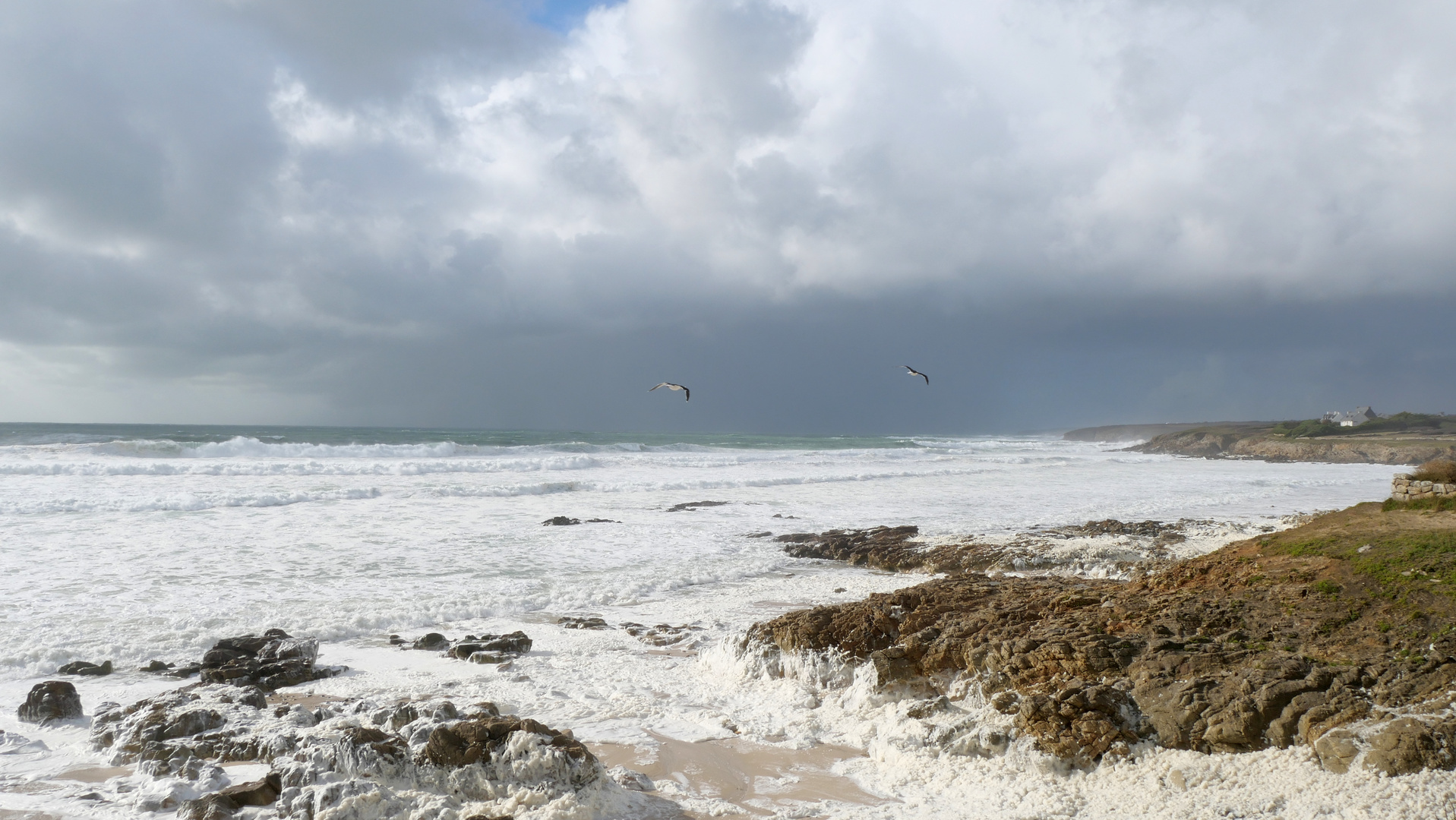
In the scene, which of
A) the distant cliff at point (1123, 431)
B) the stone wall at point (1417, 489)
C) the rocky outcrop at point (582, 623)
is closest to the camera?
the stone wall at point (1417, 489)

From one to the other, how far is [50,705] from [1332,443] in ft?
204

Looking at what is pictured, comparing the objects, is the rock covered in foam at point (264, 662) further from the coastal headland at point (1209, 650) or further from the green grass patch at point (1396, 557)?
the green grass patch at point (1396, 557)

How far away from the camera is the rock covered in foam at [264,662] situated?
6.47 m

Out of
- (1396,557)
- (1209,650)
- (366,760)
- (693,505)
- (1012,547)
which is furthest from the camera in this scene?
(693,505)

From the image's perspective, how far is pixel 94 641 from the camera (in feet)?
24.6

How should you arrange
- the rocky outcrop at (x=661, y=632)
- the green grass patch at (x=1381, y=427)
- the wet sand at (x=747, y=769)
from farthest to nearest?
the green grass patch at (x=1381, y=427) → the rocky outcrop at (x=661, y=632) → the wet sand at (x=747, y=769)

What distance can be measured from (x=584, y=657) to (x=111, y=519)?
1444 centimetres

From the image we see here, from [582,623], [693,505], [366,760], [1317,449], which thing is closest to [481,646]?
[582,623]

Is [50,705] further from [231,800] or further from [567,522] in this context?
[567,522]

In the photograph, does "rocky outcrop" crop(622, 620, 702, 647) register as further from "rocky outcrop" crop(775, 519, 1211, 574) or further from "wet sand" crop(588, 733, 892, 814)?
"rocky outcrop" crop(775, 519, 1211, 574)

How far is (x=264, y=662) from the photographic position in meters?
6.73

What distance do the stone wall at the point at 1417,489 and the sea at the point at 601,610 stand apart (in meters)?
3.44

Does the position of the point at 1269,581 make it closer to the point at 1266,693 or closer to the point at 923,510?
the point at 1266,693

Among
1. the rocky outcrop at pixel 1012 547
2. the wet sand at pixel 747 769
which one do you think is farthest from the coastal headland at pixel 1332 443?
the wet sand at pixel 747 769
